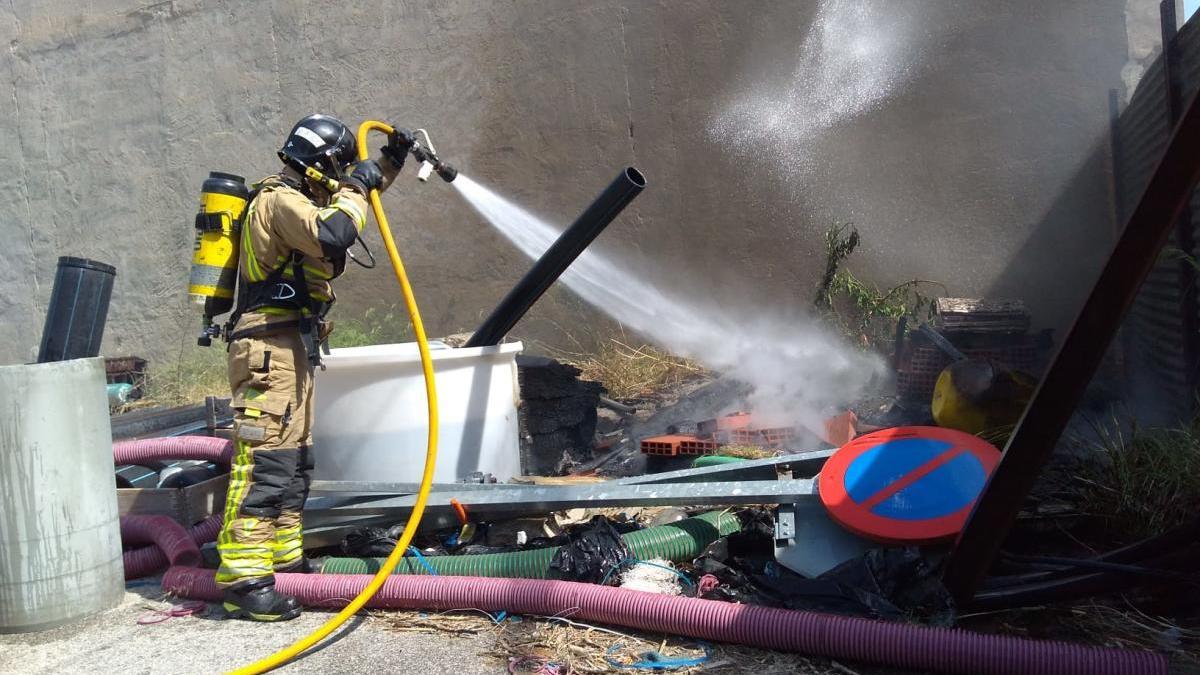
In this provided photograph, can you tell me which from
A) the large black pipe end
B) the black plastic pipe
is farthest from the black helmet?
the large black pipe end

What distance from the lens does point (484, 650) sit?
9.05 feet

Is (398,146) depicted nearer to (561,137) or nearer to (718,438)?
(718,438)

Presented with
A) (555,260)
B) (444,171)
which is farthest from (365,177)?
(555,260)

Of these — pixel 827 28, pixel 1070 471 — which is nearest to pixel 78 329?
pixel 1070 471

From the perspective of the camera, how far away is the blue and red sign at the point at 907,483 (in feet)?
9.18

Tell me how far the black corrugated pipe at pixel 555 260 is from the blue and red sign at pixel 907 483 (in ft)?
5.45

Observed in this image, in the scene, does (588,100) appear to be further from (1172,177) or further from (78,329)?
(1172,177)

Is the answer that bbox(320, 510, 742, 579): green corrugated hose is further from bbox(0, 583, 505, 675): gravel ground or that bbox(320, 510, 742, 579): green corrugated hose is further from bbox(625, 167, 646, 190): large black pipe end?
bbox(625, 167, 646, 190): large black pipe end

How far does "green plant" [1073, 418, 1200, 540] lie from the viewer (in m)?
2.95

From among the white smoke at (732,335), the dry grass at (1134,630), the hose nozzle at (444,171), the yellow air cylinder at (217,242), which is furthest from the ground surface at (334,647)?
the white smoke at (732,335)

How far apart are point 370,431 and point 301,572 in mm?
719

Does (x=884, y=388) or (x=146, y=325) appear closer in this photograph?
(x=884, y=388)

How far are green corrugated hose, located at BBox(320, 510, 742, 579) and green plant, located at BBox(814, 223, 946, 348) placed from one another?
125 inches

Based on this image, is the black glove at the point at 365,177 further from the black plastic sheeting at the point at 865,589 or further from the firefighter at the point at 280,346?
the black plastic sheeting at the point at 865,589
